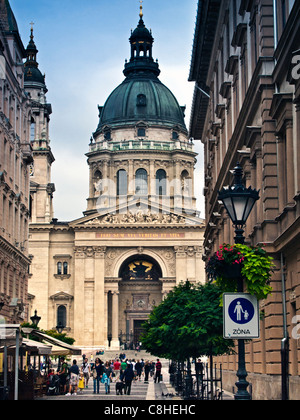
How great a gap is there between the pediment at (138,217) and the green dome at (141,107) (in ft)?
61.7

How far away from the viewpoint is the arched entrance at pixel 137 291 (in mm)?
102250

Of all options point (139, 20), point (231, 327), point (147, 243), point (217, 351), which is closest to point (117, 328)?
point (147, 243)

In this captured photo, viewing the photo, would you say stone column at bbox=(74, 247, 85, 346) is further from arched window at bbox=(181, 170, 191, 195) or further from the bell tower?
arched window at bbox=(181, 170, 191, 195)

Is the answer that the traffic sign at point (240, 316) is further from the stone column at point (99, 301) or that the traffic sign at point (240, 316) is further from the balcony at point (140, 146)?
the balcony at point (140, 146)

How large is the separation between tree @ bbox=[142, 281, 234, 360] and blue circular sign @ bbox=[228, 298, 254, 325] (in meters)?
11.6

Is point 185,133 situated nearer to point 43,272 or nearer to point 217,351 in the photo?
point 43,272

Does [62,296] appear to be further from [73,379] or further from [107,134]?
[73,379]

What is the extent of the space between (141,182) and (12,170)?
2554 inches

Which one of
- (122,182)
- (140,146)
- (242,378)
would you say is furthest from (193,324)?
(140,146)

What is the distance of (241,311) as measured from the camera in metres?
11.3

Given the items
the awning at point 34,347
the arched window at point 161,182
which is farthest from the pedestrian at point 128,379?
the arched window at point 161,182

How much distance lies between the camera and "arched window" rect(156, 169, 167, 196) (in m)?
112

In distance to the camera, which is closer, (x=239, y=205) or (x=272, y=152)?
(x=239, y=205)

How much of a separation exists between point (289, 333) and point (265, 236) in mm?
3103
